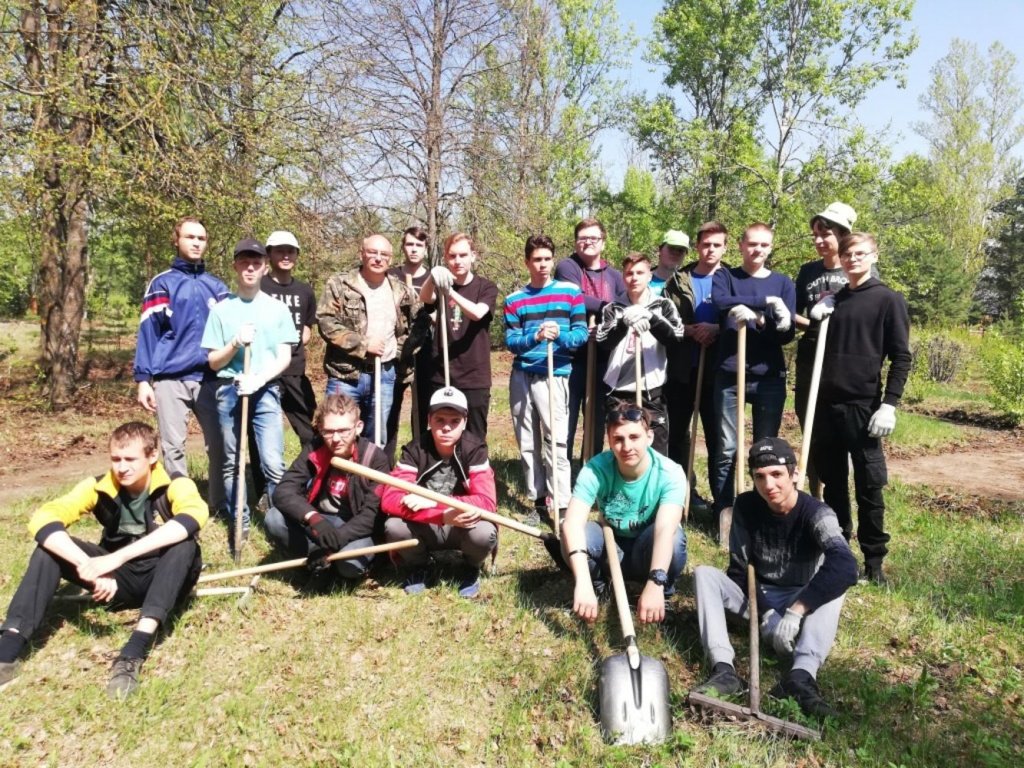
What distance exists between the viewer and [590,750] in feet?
10.5

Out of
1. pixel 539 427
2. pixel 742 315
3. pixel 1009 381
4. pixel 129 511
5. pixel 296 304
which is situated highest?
pixel 296 304

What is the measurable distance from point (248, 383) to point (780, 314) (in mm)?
4015

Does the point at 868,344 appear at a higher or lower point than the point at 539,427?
higher

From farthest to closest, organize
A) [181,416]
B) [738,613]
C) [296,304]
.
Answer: [296,304] < [181,416] < [738,613]

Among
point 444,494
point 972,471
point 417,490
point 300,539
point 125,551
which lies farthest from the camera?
point 972,471

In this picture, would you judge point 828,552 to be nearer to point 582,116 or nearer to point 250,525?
point 250,525

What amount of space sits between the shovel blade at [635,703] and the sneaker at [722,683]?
0.25 meters

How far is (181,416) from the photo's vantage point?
5.25 meters

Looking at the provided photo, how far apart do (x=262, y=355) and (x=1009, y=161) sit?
148 ft

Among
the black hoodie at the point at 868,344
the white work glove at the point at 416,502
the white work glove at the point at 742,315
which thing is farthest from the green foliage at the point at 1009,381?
the white work glove at the point at 416,502

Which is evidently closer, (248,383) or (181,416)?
(248,383)

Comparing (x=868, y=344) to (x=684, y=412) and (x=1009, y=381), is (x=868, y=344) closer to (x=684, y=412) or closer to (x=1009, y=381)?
(x=684, y=412)

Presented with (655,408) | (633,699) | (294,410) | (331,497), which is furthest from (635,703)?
(294,410)

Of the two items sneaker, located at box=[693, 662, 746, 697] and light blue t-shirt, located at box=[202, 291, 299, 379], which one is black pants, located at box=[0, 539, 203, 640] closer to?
light blue t-shirt, located at box=[202, 291, 299, 379]
